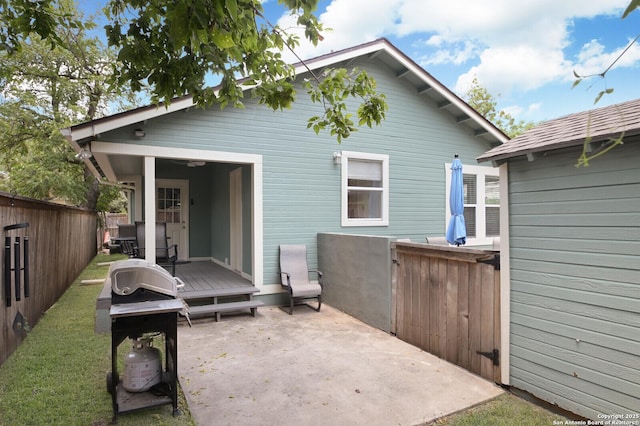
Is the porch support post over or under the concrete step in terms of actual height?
over

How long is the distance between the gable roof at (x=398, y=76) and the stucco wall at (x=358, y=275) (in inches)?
119

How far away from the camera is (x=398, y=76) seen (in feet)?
26.1

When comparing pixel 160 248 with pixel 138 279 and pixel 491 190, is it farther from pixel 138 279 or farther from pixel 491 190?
pixel 491 190

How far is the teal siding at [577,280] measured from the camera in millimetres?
2760

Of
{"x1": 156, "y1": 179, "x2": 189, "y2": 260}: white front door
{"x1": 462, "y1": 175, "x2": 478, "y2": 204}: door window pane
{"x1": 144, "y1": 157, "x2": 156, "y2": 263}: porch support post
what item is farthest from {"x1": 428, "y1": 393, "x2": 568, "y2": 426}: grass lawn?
{"x1": 156, "y1": 179, "x2": 189, "y2": 260}: white front door

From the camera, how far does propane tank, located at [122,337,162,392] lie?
10.00 feet

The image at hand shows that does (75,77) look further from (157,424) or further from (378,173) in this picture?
(157,424)

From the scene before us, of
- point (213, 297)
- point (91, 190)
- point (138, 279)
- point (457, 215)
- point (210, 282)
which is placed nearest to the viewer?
point (138, 279)

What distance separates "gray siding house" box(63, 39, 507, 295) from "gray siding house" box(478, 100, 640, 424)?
13.0 feet

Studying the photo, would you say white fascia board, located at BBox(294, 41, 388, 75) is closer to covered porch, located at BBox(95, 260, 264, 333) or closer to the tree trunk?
Answer: covered porch, located at BBox(95, 260, 264, 333)

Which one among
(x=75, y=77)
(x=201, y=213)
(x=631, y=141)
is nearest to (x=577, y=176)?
(x=631, y=141)

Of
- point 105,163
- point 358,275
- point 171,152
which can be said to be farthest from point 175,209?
point 358,275

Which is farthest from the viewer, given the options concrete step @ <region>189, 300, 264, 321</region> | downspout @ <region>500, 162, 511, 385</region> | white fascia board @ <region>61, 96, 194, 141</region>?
concrete step @ <region>189, 300, 264, 321</region>

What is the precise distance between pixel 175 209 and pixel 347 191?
16.4 ft
